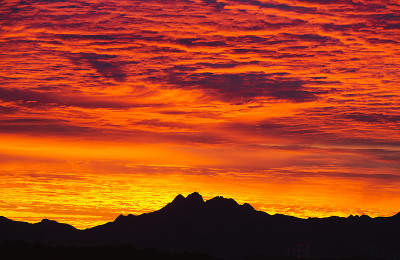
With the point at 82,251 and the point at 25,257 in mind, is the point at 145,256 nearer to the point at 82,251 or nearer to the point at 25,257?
the point at 82,251

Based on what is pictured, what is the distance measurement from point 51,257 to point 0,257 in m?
14.9

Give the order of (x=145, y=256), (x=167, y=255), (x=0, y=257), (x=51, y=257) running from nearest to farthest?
(x=0, y=257) → (x=51, y=257) → (x=145, y=256) → (x=167, y=255)

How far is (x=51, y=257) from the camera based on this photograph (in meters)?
126

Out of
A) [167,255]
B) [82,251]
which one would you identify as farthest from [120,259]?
[167,255]

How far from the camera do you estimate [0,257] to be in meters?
114

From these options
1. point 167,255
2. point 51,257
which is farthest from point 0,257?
point 167,255

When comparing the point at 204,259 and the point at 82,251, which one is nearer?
the point at 82,251

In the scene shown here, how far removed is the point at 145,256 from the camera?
147m

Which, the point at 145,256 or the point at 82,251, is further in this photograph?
the point at 145,256

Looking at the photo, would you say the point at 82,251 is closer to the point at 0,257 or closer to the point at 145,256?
the point at 145,256

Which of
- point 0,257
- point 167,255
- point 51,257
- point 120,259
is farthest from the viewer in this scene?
point 167,255

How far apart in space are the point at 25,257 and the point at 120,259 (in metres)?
26.8

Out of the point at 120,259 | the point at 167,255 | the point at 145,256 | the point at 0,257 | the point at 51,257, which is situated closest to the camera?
the point at 0,257

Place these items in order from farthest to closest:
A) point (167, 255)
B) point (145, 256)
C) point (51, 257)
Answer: point (167, 255) → point (145, 256) → point (51, 257)
